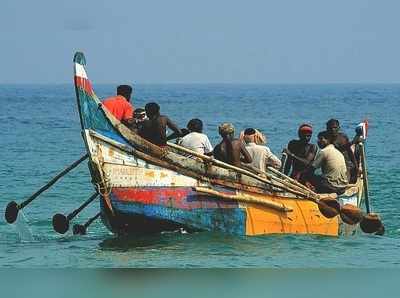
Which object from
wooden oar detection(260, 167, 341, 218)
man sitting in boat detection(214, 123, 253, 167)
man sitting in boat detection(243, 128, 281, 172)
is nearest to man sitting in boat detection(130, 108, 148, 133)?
man sitting in boat detection(214, 123, 253, 167)

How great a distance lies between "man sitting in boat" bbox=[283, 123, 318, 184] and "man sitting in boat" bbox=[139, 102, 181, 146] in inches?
87.2

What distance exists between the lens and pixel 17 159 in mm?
36625

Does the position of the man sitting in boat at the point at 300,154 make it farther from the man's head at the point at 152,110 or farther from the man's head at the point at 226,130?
the man's head at the point at 152,110

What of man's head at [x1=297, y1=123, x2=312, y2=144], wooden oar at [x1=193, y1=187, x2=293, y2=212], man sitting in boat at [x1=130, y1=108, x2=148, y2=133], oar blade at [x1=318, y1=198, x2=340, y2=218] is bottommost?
oar blade at [x1=318, y1=198, x2=340, y2=218]

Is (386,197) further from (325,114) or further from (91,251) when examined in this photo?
(325,114)

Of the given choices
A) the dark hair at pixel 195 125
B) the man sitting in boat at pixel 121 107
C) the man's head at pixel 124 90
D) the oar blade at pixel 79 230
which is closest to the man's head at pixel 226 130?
the dark hair at pixel 195 125

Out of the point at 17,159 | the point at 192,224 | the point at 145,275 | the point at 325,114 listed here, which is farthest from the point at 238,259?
the point at 325,114

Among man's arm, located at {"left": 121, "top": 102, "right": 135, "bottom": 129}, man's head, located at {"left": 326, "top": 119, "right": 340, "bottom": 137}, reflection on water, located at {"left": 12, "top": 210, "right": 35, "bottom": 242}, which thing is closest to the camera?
man's arm, located at {"left": 121, "top": 102, "right": 135, "bottom": 129}

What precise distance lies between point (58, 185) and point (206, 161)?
12.2 m

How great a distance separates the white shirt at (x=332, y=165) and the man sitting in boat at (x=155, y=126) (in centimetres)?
251

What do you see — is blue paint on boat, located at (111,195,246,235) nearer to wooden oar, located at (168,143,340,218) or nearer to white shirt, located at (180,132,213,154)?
wooden oar, located at (168,143,340,218)

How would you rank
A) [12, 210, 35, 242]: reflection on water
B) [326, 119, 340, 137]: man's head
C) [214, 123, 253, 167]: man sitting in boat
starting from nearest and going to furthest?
[214, 123, 253, 167]: man sitting in boat
[326, 119, 340, 137]: man's head
[12, 210, 35, 242]: reflection on water

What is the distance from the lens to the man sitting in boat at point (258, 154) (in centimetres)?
1664

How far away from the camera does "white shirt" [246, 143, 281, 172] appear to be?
1664 centimetres
